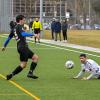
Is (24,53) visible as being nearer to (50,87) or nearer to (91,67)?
(50,87)

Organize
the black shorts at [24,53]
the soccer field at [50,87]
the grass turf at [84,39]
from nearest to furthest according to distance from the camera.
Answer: the soccer field at [50,87], the black shorts at [24,53], the grass turf at [84,39]

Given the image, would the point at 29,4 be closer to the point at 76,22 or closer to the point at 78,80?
the point at 76,22

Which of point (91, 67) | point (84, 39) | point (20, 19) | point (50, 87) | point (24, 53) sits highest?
point (20, 19)

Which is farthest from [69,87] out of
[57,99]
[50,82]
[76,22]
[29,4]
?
[76,22]

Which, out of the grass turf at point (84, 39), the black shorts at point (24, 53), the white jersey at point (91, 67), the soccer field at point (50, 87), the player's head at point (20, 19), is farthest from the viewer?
the grass turf at point (84, 39)

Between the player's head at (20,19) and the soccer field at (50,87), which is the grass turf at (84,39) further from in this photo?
the player's head at (20,19)

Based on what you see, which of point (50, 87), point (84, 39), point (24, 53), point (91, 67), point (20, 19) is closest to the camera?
point (50, 87)

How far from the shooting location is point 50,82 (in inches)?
615

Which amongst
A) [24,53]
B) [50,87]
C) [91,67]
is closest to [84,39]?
[91,67]

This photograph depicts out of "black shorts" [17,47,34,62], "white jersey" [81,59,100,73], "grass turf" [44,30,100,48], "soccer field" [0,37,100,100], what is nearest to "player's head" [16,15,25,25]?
"black shorts" [17,47,34,62]

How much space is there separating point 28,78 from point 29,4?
108061mm

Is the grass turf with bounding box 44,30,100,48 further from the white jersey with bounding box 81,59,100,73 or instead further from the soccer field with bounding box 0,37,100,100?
the white jersey with bounding box 81,59,100,73

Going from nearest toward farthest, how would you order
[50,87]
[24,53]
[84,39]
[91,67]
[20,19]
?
1. [50,87]
2. [20,19]
3. [24,53]
4. [91,67]
5. [84,39]

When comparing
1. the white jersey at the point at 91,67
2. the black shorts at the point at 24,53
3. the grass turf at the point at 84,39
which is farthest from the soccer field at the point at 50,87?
the grass turf at the point at 84,39
